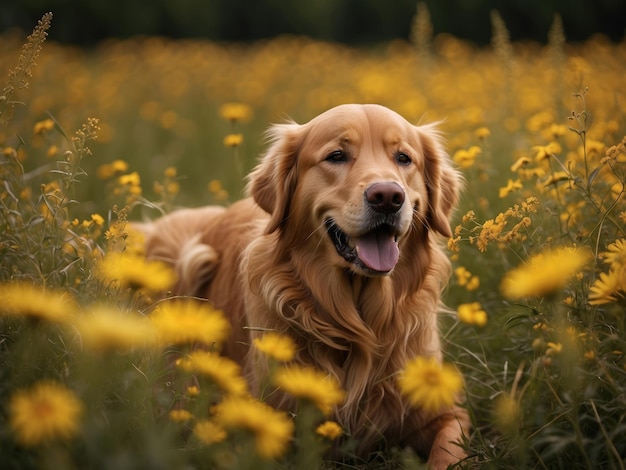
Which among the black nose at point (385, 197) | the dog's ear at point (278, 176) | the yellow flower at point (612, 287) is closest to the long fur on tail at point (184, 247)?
the dog's ear at point (278, 176)

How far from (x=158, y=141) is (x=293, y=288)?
494cm

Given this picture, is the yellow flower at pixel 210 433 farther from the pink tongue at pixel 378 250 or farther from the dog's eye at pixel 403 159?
the dog's eye at pixel 403 159

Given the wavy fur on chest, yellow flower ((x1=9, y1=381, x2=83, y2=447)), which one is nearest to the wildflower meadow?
yellow flower ((x1=9, y1=381, x2=83, y2=447))

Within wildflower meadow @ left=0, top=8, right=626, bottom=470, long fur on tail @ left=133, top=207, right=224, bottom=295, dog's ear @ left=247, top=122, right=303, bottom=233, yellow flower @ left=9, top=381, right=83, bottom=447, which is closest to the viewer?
yellow flower @ left=9, top=381, right=83, bottom=447

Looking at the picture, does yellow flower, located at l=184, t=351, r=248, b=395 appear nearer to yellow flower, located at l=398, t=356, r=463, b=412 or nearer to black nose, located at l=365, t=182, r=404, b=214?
yellow flower, located at l=398, t=356, r=463, b=412

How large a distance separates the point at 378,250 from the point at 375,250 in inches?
0.5

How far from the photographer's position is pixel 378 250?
259 cm

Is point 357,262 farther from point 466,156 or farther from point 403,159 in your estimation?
point 466,156

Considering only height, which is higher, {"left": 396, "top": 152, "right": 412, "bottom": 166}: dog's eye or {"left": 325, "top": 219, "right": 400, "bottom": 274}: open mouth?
{"left": 396, "top": 152, "right": 412, "bottom": 166}: dog's eye

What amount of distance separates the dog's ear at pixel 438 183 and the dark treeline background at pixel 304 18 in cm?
1209

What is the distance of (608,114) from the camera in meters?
4.65

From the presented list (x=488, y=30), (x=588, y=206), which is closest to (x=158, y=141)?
(x=588, y=206)

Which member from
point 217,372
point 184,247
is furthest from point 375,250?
point 184,247

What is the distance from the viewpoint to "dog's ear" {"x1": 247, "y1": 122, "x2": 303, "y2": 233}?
2908mm
